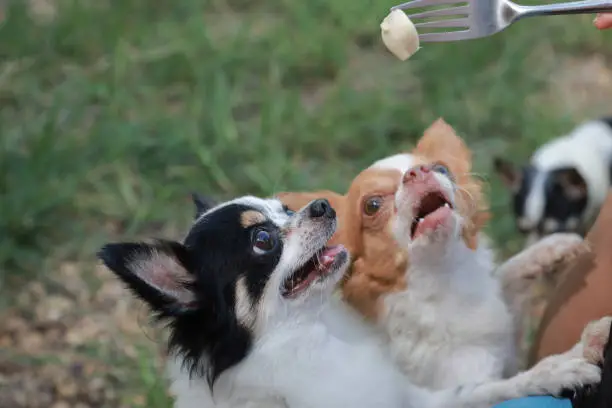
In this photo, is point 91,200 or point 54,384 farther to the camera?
point 91,200

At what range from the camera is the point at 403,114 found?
3412 millimetres

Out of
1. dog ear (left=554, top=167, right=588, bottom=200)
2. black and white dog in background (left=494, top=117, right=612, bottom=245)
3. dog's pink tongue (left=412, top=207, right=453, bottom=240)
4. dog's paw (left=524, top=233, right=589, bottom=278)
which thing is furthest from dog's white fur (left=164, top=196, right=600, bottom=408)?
dog ear (left=554, top=167, right=588, bottom=200)

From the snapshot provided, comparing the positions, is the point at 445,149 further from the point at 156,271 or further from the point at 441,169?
the point at 156,271

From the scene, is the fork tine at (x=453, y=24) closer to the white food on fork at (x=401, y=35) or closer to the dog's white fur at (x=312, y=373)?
the white food on fork at (x=401, y=35)

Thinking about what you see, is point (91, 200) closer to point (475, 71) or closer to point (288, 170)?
point (288, 170)

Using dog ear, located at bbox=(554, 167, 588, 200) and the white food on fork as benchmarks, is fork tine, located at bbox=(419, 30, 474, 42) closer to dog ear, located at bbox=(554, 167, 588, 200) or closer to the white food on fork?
the white food on fork

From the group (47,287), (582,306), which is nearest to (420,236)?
(582,306)

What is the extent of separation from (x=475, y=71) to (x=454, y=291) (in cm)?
181

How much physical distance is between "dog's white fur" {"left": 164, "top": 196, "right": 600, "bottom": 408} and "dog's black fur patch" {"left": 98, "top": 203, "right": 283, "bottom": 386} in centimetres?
3

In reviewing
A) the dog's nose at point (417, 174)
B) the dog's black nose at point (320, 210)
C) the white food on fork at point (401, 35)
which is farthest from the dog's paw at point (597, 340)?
the white food on fork at point (401, 35)

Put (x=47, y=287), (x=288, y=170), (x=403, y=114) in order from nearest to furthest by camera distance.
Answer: (x=47, y=287) → (x=288, y=170) → (x=403, y=114)

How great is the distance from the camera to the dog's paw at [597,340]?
182cm

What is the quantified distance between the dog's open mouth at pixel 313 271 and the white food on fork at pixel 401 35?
463mm

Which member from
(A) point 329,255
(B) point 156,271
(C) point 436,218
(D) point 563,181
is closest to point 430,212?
(C) point 436,218
